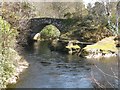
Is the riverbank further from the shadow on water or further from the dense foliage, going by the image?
the shadow on water

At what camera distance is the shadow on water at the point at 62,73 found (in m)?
21.5

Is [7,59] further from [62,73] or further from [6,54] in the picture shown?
[62,73]

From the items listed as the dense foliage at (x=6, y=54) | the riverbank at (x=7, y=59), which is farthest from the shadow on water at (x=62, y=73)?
the dense foliage at (x=6, y=54)

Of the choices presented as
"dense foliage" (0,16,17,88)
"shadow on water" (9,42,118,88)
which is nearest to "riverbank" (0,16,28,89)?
"dense foliage" (0,16,17,88)

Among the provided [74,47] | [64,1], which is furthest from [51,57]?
[64,1]

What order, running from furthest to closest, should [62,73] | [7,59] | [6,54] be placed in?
1. [62,73]
2. [6,54]
3. [7,59]

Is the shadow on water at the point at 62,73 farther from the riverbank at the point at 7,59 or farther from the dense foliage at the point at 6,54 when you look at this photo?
the dense foliage at the point at 6,54

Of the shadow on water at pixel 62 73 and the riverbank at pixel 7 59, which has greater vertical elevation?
the riverbank at pixel 7 59

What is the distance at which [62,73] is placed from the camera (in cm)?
2514

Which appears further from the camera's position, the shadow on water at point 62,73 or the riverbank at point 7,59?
the riverbank at point 7,59

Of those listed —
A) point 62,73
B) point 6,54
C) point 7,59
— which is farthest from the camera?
point 62,73

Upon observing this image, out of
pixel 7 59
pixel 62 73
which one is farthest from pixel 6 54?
pixel 62 73

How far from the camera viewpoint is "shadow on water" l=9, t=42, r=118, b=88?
21459 mm

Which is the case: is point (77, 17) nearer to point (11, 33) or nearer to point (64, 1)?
point (64, 1)
